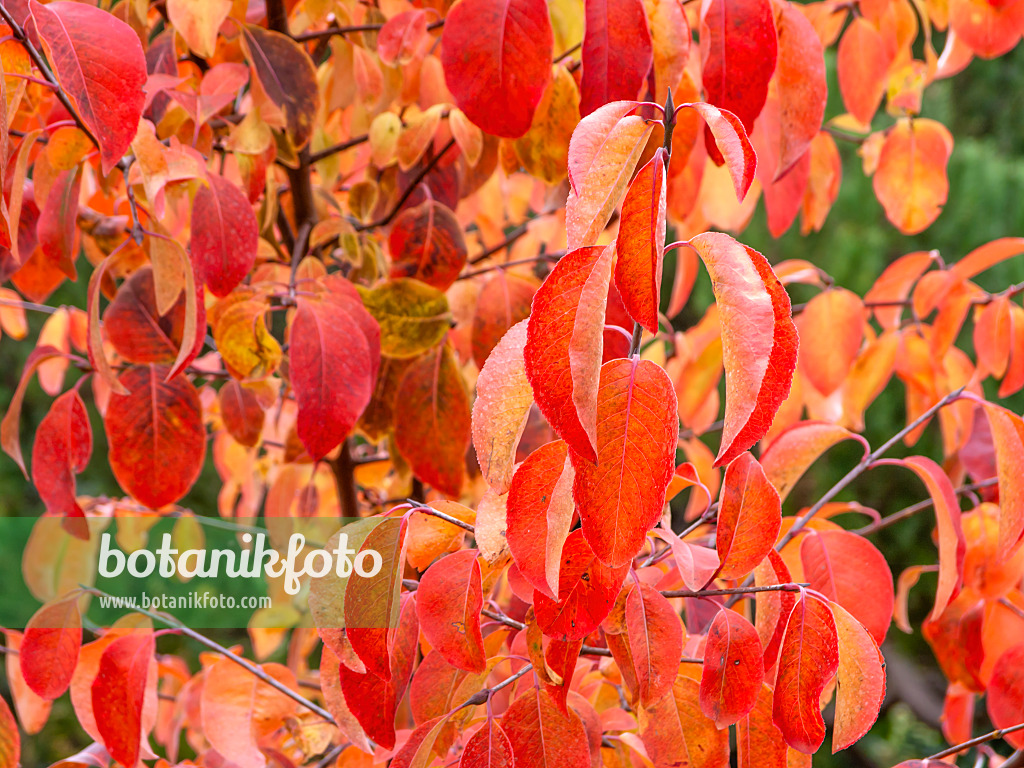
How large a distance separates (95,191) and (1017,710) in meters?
0.91

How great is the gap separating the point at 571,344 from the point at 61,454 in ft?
1.50

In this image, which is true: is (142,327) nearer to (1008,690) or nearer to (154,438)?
(154,438)

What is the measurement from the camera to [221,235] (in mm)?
540

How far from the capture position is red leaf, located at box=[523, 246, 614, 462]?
270 millimetres

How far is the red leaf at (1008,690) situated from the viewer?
1.95 feet

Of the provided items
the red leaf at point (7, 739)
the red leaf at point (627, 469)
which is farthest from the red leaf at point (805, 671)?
the red leaf at point (7, 739)

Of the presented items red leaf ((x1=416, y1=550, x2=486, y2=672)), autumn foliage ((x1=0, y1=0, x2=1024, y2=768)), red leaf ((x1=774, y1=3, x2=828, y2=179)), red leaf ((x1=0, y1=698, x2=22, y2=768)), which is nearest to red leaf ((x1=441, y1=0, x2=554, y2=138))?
autumn foliage ((x1=0, y1=0, x2=1024, y2=768))

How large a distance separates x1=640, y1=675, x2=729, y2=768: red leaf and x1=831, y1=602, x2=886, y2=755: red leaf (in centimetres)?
7

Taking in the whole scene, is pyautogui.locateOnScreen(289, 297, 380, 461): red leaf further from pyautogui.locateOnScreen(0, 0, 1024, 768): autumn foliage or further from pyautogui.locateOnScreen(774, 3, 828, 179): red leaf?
pyautogui.locateOnScreen(774, 3, 828, 179): red leaf

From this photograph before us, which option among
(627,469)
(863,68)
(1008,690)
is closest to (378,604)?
(627,469)

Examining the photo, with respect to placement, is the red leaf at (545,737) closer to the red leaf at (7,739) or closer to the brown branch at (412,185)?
the red leaf at (7,739)

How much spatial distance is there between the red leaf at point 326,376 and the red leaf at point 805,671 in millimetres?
289

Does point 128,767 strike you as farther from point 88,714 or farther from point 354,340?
point 354,340

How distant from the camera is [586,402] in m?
0.27
